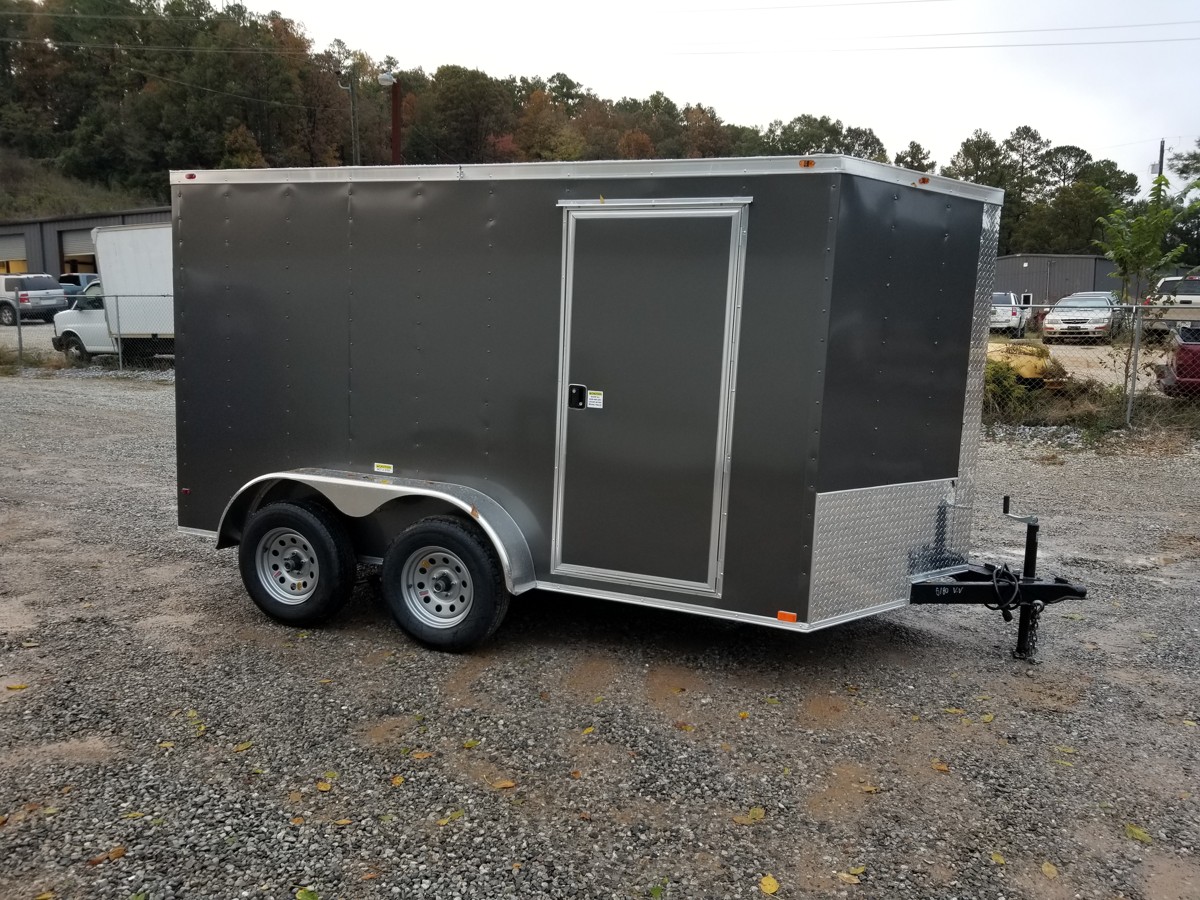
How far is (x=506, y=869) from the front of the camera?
Answer: 332cm

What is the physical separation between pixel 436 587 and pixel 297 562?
980 mm

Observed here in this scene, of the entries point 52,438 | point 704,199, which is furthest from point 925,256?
point 52,438

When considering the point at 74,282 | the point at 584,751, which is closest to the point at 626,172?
the point at 584,751

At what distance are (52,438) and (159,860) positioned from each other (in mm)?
10958

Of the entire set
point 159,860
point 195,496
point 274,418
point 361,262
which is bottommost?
point 159,860

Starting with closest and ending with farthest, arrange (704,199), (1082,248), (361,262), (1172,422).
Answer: (704,199), (361,262), (1172,422), (1082,248)

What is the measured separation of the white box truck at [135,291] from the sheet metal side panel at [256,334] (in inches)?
599

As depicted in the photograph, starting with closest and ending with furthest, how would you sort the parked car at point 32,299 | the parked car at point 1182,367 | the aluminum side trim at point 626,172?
the aluminum side trim at point 626,172
the parked car at point 1182,367
the parked car at point 32,299

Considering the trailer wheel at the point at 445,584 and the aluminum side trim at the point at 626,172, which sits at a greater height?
the aluminum side trim at the point at 626,172

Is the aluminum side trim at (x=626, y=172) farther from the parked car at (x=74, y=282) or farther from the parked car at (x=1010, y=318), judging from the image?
the parked car at (x=74, y=282)

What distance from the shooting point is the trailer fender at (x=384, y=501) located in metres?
5.10

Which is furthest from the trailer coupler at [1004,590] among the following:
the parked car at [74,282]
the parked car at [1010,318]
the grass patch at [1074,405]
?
the parked car at [74,282]

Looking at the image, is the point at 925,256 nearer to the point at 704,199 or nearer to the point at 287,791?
the point at 704,199

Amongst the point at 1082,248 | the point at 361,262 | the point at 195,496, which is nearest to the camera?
the point at 361,262
